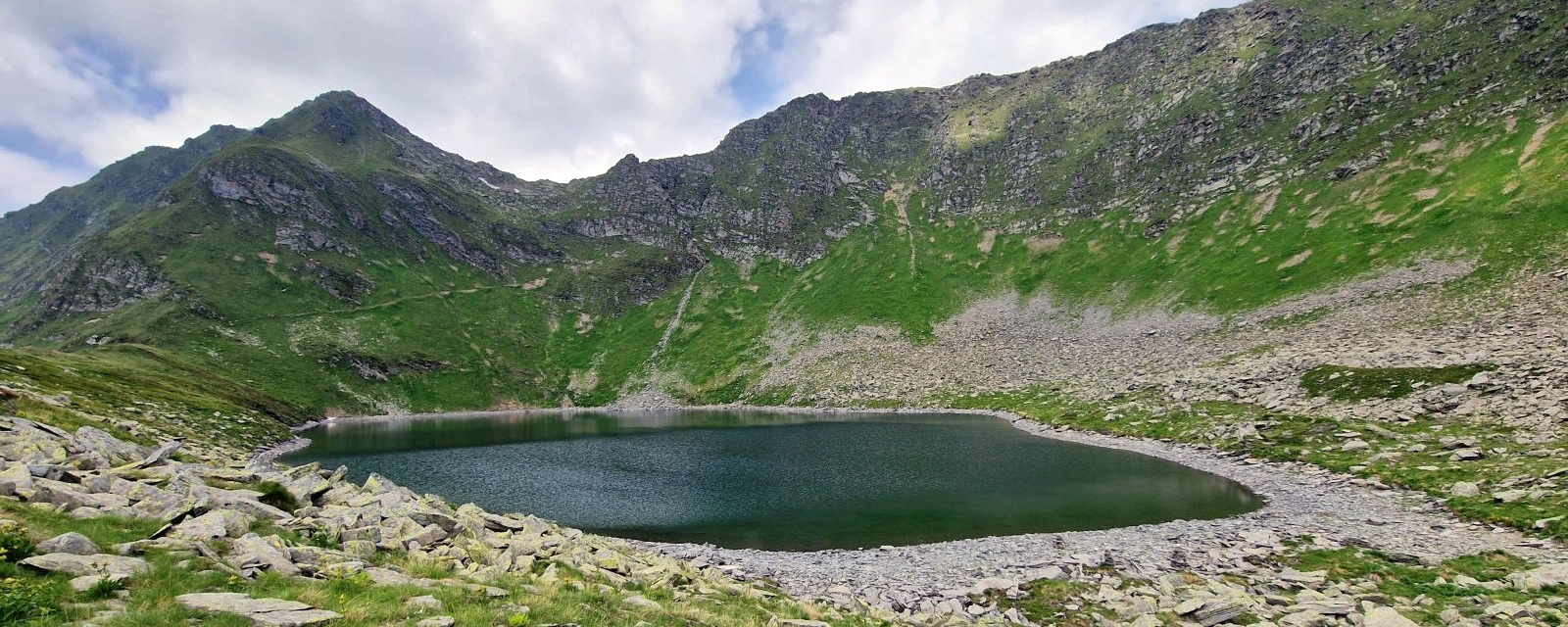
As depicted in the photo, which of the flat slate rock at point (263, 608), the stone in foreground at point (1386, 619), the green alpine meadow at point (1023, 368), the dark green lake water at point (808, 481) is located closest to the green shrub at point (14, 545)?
the green alpine meadow at point (1023, 368)

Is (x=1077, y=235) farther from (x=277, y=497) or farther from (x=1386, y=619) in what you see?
(x=277, y=497)

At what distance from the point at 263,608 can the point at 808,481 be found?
155 feet

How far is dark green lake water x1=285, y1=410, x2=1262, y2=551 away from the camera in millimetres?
40844

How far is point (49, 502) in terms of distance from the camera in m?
16.0

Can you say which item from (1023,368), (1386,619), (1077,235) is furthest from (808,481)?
(1077,235)

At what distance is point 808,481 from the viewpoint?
183 ft

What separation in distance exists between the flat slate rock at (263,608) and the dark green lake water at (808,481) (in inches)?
1148

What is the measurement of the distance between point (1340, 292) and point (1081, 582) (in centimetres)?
9592

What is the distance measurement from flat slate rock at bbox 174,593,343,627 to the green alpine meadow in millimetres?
122

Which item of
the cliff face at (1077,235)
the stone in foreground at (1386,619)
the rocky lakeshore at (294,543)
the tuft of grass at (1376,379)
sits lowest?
the stone in foreground at (1386,619)

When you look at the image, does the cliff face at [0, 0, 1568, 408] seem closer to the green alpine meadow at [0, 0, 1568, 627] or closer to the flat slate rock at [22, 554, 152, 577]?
the green alpine meadow at [0, 0, 1568, 627]

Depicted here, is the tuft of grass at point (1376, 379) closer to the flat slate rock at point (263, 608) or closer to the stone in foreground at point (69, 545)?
the flat slate rock at point (263, 608)

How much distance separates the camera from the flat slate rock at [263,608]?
1074cm

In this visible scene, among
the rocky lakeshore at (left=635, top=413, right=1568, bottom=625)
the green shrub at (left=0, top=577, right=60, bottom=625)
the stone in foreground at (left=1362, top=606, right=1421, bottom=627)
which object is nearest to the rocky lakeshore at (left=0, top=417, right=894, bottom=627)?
the green shrub at (left=0, top=577, right=60, bottom=625)
